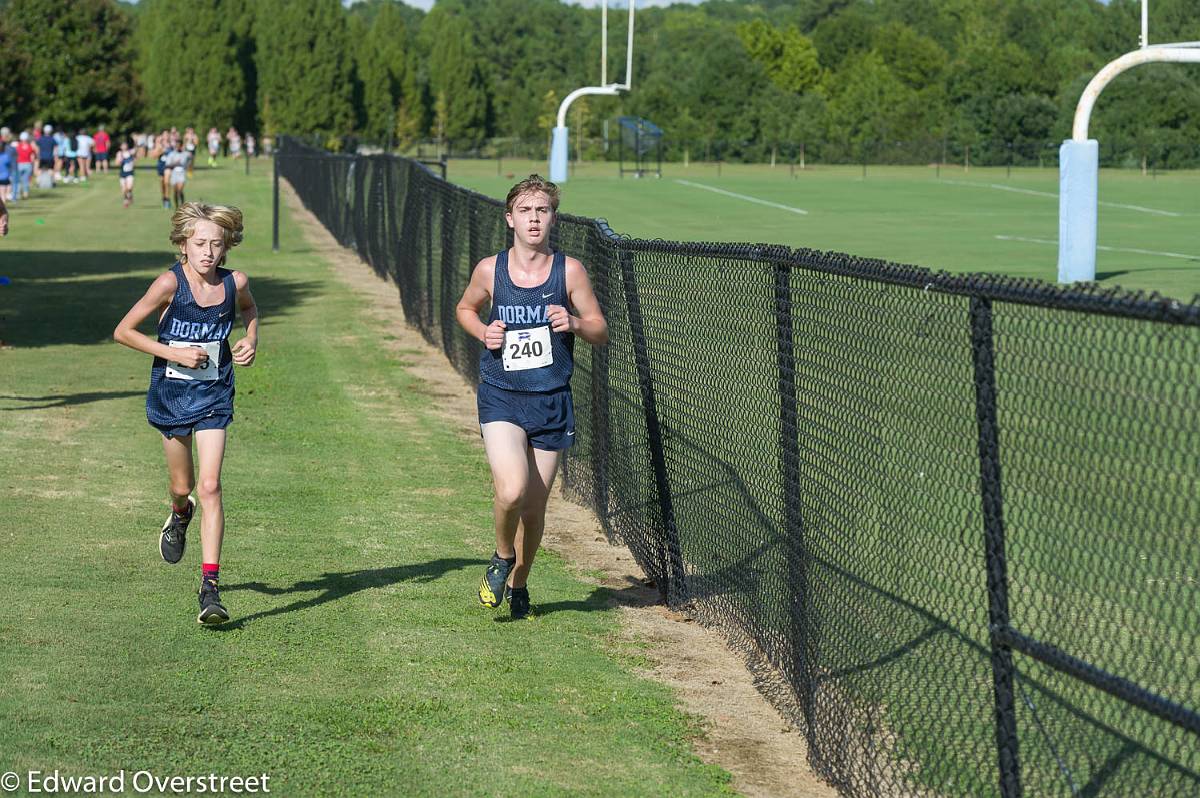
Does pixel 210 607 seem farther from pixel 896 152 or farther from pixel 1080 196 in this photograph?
pixel 896 152

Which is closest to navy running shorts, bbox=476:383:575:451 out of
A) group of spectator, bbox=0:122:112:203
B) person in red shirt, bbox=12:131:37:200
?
group of spectator, bbox=0:122:112:203

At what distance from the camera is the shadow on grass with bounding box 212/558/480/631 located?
7961 millimetres

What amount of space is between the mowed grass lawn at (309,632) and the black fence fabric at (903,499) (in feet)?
2.03

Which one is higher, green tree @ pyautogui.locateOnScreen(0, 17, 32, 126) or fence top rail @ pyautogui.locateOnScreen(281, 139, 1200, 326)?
green tree @ pyautogui.locateOnScreen(0, 17, 32, 126)

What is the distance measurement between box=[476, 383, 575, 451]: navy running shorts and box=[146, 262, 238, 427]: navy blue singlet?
1136 mm

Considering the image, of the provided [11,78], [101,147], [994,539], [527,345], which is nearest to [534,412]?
[527,345]

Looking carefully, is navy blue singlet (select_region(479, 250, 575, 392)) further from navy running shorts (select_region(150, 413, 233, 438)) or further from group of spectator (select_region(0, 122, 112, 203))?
group of spectator (select_region(0, 122, 112, 203))

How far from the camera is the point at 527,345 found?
7.38 meters

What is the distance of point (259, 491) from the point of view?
35.4 feet

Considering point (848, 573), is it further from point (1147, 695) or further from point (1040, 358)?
point (1147, 695)

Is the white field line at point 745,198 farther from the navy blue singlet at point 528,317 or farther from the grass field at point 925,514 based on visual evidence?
the navy blue singlet at point 528,317

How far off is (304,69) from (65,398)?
92.7m

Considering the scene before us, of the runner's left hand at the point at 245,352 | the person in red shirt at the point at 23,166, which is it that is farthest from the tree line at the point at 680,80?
the runner's left hand at the point at 245,352

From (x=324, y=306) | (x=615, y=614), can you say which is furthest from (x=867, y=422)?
(x=324, y=306)
